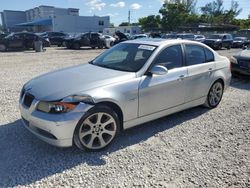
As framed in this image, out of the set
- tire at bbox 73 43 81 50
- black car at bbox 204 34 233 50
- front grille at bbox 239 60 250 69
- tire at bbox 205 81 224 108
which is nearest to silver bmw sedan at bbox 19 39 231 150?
tire at bbox 205 81 224 108

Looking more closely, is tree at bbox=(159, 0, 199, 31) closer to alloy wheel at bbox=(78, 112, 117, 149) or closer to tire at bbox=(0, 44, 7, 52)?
tire at bbox=(0, 44, 7, 52)

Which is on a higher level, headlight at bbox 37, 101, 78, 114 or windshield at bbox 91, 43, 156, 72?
windshield at bbox 91, 43, 156, 72

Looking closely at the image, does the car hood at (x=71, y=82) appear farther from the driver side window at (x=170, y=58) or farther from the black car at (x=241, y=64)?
the black car at (x=241, y=64)

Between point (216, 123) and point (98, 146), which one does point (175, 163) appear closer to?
point (98, 146)

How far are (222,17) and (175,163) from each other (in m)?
86.1

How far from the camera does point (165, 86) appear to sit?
14.0 feet

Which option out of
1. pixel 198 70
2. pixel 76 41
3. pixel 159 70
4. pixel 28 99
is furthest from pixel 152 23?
pixel 28 99

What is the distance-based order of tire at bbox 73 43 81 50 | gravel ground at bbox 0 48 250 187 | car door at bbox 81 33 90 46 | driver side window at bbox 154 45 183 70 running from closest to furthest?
gravel ground at bbox 0 48 250 187 → driver side window at bbox 154 45 183 70 → tire at bbox 73 43 81 50 → car door at bbox 81 33 90 46

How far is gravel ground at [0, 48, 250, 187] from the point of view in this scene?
3.05m

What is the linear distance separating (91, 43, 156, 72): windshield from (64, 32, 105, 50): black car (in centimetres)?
1944

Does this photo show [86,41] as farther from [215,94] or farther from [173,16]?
[173,16]

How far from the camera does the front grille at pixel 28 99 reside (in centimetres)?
358

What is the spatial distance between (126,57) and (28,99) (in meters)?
1.86

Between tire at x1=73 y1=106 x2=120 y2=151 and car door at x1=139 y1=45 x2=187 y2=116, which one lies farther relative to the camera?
car door at x1=139 y1=45 x2=187 y2=116
